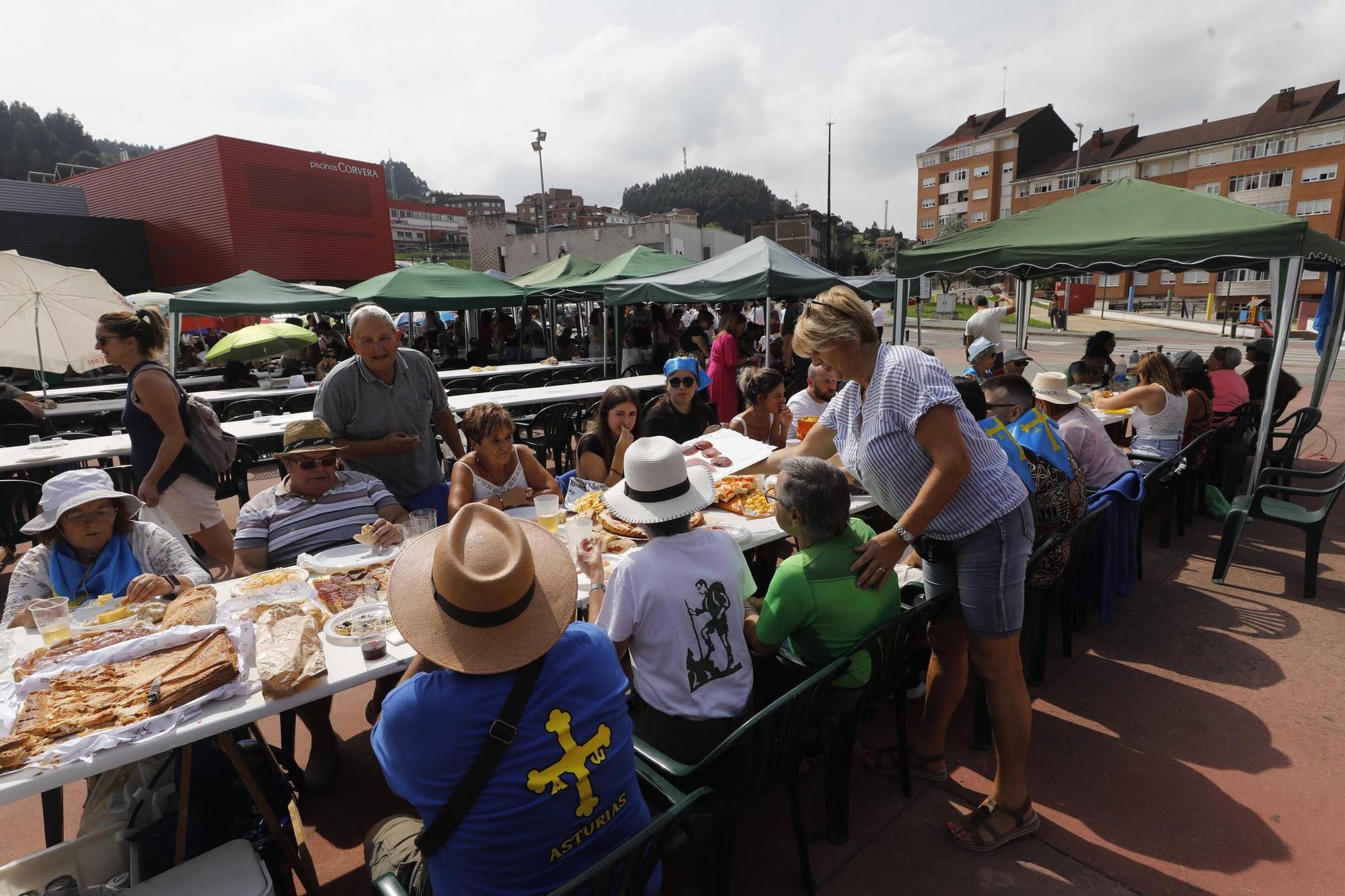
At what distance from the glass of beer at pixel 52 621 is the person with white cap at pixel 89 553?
347mm

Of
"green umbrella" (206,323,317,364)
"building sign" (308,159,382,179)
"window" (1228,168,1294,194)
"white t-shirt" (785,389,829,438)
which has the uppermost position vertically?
"window" (1228,168,1294,194)

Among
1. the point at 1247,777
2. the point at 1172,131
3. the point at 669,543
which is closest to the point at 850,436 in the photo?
the point at 669,543

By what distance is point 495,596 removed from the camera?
1407 mm

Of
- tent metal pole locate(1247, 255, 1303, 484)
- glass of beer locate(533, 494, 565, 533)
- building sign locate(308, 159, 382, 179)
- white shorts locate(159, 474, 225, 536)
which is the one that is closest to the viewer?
glass of beer locate(533, 494, 565, 533)

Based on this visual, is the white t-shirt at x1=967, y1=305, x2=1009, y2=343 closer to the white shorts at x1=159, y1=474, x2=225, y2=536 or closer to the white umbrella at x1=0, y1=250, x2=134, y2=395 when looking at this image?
the white shorts at x1=159, y1=474, x2=225, y2=536

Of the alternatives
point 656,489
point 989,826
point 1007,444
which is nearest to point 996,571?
point 1007,444

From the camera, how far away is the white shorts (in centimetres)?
386

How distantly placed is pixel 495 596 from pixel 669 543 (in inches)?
33.9

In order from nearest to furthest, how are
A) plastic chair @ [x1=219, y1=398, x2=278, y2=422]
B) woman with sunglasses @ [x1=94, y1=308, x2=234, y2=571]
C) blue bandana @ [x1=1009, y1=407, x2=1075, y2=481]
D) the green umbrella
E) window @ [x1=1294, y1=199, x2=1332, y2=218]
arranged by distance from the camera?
blue bandana @ [x1=1009, y1=407, x2=1075, y2=481] → woman with sunglasses @ [x1=94, y1=308, x2=234, y2=571] → plastic chair @ [x1=219, y1=398, x2=278, y2=422] → the green umbrella → window @ [x1=1294, y1=199, x2=1332, y2=218]

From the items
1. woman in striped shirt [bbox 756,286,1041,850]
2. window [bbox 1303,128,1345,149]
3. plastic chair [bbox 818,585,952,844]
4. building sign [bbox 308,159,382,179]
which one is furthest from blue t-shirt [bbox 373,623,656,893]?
window [bbox 1303,128,1345,149]

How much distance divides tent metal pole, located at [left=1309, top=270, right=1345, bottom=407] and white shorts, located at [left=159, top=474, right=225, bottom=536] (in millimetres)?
10651

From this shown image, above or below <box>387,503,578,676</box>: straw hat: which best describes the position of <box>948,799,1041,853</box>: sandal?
below

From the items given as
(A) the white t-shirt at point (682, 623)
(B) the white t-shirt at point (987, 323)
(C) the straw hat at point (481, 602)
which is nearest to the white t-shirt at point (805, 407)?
(B) the white t-shirt at point (987, 323)

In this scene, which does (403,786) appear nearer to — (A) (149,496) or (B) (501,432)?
(B) (501,432)
